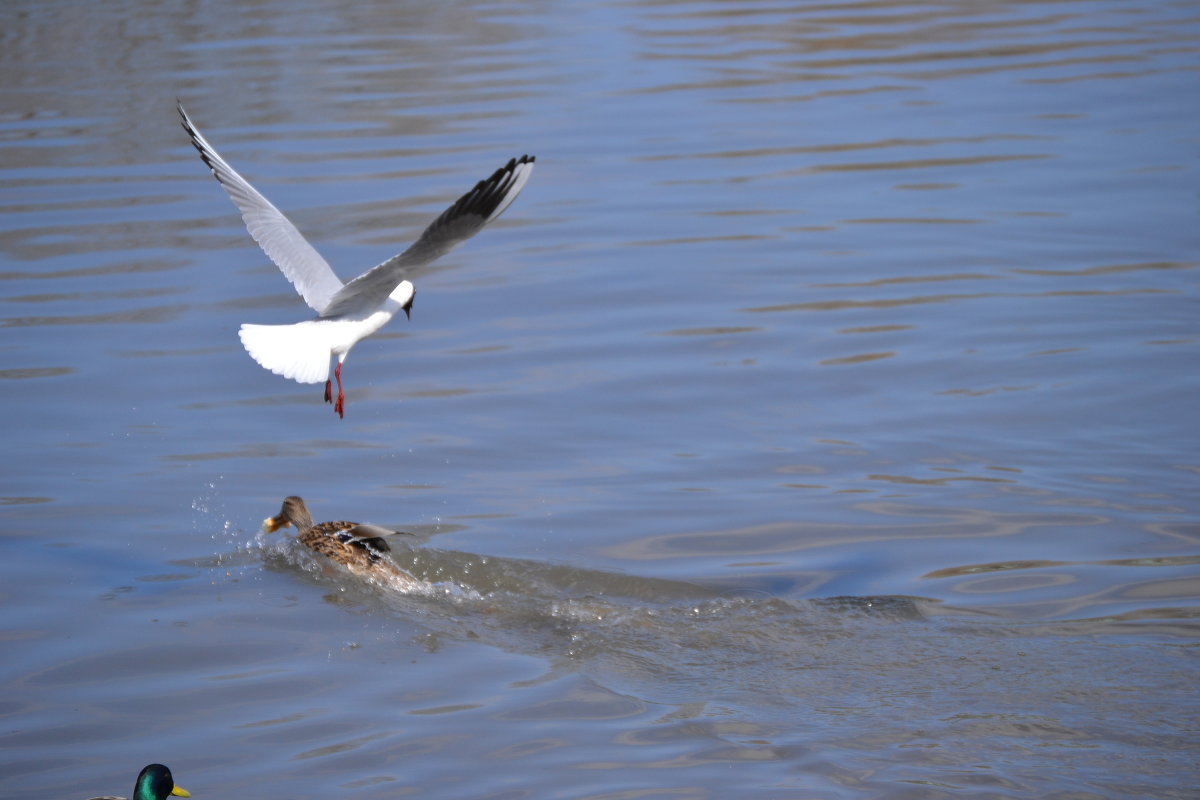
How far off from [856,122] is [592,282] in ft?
19.5

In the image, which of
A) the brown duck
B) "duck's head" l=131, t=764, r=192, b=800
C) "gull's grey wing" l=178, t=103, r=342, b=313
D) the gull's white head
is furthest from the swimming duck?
"gull's grey wing" l=178, t=103, r=342, b=313

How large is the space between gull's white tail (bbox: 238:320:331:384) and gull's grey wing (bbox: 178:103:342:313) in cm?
59

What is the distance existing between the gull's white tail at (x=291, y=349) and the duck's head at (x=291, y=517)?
79cm

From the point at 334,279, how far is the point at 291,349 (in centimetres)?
101

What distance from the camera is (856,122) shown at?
17.2 meters

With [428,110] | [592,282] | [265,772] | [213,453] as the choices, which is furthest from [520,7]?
[265,772]

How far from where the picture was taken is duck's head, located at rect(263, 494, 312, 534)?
26.0 feet

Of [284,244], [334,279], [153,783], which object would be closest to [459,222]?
[334,279]

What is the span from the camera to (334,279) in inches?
329

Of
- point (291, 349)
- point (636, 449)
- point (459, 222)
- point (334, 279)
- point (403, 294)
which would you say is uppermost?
point (459, 222)

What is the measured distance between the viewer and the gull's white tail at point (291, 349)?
7.29m

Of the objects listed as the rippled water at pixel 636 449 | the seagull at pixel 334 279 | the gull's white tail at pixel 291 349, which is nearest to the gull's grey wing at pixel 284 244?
the seagull at pixel 334 279

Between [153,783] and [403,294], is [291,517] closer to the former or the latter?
[403,294]

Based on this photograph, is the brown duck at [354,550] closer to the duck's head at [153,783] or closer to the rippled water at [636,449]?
the rippled water at [636,449]
